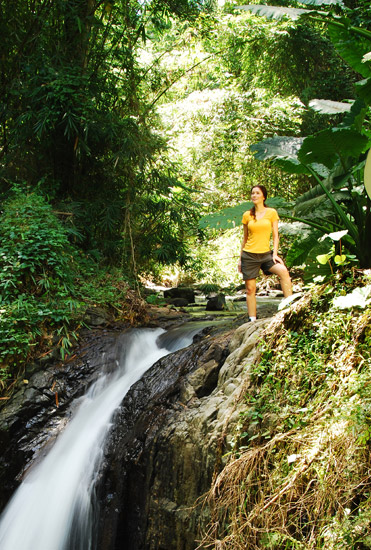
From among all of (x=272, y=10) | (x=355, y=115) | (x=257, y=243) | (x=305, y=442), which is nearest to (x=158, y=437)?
(x=305, y=442)

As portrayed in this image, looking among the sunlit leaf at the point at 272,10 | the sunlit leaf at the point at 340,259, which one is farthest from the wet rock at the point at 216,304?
the sunlit leaf at the point at 340,259

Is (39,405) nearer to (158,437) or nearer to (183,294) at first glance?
(158,437)

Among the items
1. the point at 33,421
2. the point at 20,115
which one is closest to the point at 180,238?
the point at 20,115

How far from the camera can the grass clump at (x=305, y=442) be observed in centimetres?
218

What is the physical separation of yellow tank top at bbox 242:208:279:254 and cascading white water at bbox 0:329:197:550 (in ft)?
6.10

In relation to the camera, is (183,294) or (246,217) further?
(183,294)

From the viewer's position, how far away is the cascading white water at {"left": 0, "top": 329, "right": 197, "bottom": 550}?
3684 mm

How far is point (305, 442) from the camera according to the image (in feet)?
8.16

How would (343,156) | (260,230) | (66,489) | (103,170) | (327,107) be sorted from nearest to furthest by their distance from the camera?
(343,156) < (66,489) < (260,230) < (327,107) < (103,170)

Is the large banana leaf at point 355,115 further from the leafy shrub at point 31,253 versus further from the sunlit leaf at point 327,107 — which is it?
the leafy shrub at point 31,253

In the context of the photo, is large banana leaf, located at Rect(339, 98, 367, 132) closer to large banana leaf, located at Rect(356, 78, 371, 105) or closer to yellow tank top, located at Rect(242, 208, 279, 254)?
large banana leaf, located at Rect(356, 78, 371, 105)

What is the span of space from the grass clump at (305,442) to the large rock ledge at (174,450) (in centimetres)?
21

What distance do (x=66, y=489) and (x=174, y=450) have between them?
1.19 metres

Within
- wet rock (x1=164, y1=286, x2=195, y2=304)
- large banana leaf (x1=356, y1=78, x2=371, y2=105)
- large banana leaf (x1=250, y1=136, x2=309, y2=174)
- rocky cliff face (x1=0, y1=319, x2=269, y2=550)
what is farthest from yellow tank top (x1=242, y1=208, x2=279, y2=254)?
wet rock (x1=164, y1=286, x2=195, y2=304)
